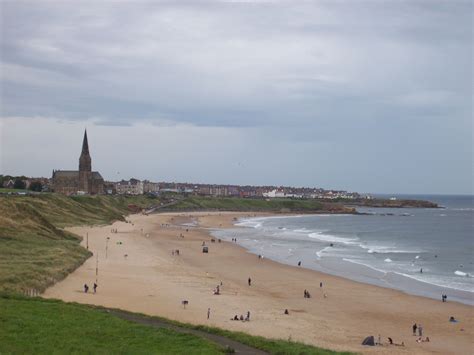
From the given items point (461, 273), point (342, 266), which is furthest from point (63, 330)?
point (461, 273)

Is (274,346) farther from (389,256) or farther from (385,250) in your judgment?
(385,250)

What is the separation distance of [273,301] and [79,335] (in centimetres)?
1858

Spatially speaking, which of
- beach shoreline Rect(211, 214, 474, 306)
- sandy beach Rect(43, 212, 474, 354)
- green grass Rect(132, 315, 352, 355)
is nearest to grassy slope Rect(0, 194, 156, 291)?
sandy beach Rect(43, 212, 474, 354)

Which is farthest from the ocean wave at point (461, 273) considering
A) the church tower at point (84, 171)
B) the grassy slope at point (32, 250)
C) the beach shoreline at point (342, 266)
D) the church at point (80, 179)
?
the church tower at point (84, 171)

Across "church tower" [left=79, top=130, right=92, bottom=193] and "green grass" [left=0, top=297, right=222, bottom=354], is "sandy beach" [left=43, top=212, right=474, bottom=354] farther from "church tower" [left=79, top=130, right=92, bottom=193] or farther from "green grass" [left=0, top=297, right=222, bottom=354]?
"church tower" [left=79, top=130, right=92, bottom=193]

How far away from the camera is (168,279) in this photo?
3916 centimetres

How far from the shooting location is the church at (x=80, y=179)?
16250cm

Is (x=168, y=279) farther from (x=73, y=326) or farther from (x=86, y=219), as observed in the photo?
(x=86, y=219)

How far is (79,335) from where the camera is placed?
16.9 metres

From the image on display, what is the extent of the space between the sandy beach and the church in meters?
115

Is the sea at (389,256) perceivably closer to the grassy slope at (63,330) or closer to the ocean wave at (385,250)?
the ocean wave at (385,250)

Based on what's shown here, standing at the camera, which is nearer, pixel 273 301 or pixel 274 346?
pixel 274 346

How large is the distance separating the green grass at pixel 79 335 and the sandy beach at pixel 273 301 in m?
6.96

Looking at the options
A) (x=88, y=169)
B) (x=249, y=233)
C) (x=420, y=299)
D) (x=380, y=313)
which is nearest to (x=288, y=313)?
(x=380, y=313)
